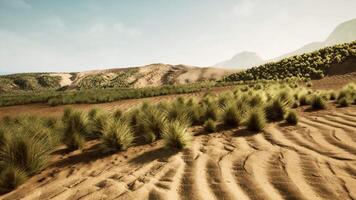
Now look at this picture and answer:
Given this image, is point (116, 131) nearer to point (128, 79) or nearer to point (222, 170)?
point (222, 170)

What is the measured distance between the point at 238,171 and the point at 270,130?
2423 mm

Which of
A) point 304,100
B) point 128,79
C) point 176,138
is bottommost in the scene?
point 128,79

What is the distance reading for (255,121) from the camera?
6250mm

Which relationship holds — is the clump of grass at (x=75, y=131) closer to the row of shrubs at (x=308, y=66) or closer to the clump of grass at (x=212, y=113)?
the clump of grass at (x=212, y=113)

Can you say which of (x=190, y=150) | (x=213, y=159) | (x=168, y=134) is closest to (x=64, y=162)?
(x=168, y=134)

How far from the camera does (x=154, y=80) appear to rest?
7606 cm

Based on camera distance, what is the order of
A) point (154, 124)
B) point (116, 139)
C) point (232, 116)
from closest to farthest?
point (116, 139) < point (154, 124) < point (232, 116)

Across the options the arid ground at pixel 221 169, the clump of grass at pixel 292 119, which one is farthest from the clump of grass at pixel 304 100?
the arid ground at pixel 221 169

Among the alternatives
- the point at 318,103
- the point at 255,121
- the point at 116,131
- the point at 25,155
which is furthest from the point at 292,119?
the point at 25,155

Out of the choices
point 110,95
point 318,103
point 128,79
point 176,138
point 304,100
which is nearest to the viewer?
point 176,138

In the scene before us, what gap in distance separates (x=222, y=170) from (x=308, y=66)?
3321cm

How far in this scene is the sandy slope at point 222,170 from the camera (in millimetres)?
3443

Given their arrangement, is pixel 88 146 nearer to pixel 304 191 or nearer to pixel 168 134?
pixel 168 134

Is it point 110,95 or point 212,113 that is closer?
point 212,113
